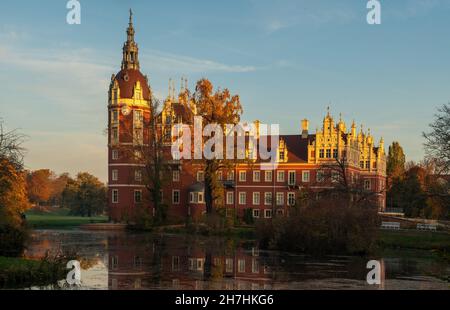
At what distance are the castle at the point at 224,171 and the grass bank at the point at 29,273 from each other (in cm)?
4638

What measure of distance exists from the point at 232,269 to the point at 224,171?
4400 cm

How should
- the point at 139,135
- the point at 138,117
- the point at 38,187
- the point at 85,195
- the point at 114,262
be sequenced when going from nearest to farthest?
1. the point at 114,262
2. the point at 139,135
3. the point at 138,117
4. the point at 85,195
5. the point at 38,187

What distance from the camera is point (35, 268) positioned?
73.2 feet

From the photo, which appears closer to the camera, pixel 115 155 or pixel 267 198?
pixel 267 198

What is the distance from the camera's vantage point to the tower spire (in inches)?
2970

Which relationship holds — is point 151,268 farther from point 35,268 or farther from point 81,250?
point 81,250

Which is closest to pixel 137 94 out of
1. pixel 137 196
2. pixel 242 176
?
pixel 137 196

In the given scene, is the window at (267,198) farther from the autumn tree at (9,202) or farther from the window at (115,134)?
the autumn tree at (9,202)

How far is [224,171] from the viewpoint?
71.5 metres

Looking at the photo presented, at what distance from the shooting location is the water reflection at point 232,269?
22.6 metres

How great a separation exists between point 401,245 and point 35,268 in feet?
96.7

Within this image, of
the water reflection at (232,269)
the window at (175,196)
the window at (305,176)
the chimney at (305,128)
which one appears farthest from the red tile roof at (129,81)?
the water reflection at (232,269)

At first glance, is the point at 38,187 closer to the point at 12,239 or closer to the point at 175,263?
the point at 12,239
